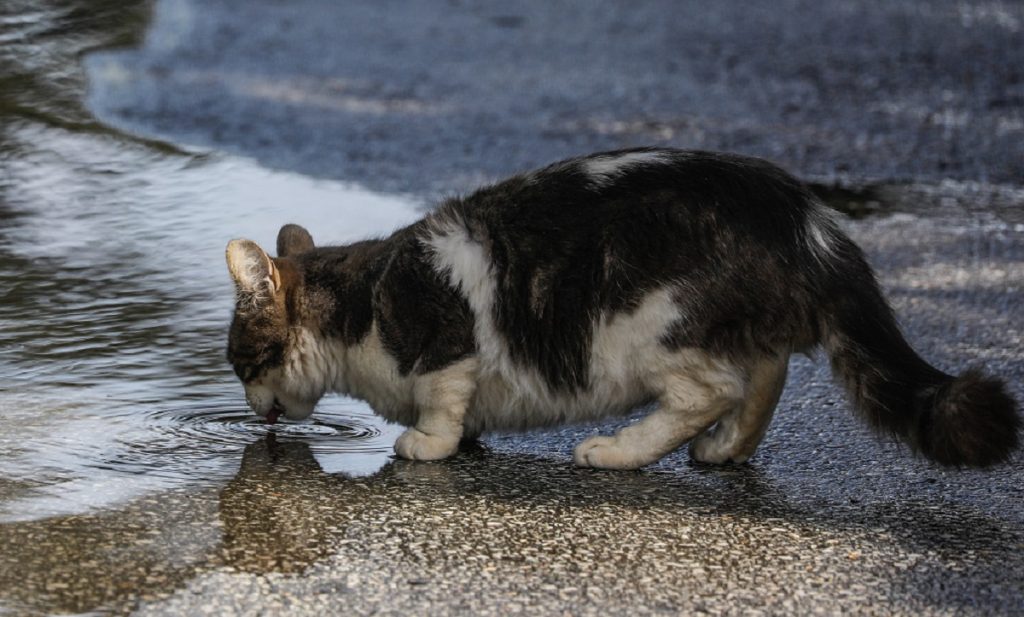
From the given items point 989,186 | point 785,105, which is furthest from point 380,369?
point 785,105

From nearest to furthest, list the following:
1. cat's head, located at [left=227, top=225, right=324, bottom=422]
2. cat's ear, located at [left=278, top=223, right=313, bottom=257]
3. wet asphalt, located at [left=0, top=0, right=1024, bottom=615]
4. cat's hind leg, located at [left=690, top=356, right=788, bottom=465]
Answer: wet asphalt, located at [left=0, top=0, right=1024, bottom=615]
cat's hind leg, located at [left=690, top=356, right=788, bottom=465]
cat's head, located at [left=227, top=225, right=324, bottom=422]
cat's ear, located at [left=278, top=223, right=313, bottom=257]

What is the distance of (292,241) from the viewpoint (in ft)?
15.9

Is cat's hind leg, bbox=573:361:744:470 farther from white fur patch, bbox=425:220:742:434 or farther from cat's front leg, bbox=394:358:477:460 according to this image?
cat's front leg, bbox=394:358:477:460

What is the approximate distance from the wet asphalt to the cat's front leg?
6cm

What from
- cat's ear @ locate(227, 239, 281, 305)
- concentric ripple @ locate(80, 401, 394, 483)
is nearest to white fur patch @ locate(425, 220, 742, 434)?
concentric ripple @ locate(80, 401, 394, 483)

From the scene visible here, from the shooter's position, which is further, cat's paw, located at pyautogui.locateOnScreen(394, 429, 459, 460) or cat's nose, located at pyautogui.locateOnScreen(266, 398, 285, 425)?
cat's nose, located at pyautogui.locateOnScreen(266, 398, 285, 425)

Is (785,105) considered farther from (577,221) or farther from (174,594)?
(174,594)

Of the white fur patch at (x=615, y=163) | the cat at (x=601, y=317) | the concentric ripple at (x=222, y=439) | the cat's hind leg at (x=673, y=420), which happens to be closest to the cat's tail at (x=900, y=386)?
the cat at (x=601, y=317)

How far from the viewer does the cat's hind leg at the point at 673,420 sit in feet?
13.5

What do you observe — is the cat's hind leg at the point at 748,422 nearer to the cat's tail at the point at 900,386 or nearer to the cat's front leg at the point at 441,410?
the cat's tail at the point at 900,386

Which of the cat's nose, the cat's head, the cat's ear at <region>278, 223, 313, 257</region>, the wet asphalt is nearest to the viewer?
the wet asphalt

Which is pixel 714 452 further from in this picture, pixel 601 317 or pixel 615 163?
pixel 615 163

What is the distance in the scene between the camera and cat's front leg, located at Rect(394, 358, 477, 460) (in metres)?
4.28

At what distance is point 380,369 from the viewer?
4383 millimetres
